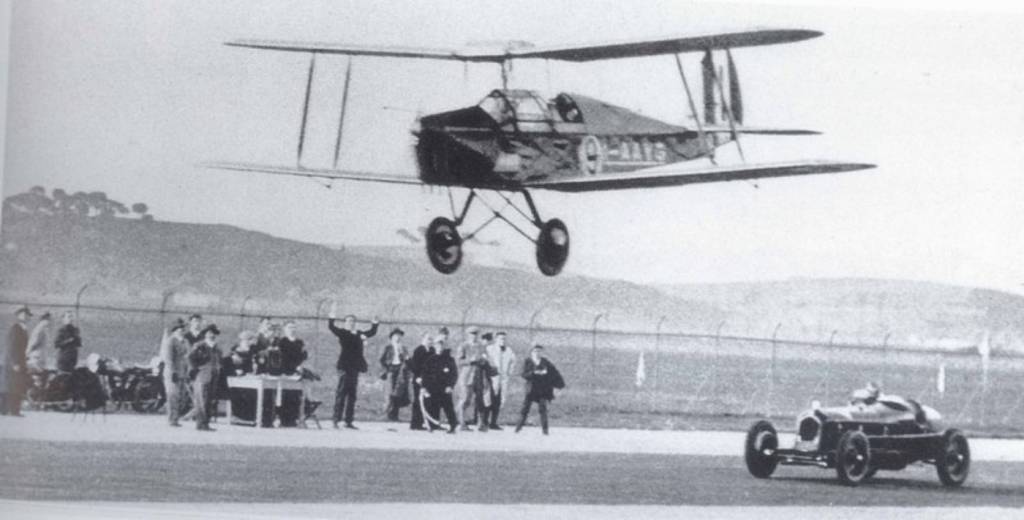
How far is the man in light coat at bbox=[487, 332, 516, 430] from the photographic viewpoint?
36.4 ft

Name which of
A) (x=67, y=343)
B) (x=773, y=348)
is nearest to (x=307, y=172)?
(x=67, y=343)

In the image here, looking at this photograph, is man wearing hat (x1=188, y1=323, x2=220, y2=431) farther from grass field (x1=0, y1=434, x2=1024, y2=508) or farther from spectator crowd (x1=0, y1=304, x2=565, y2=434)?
grass field (x1=0, y1=434, x2=1024, y2=508)

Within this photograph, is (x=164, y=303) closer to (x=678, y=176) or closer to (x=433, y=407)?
(x=433, y=407)

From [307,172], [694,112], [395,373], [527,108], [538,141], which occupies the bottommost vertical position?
[395,373]

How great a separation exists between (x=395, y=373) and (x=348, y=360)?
306 millimetres

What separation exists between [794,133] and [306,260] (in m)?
2.80

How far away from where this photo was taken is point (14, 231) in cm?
1106

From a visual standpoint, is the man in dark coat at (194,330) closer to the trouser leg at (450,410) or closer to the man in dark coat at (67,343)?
the man in dark coat at (67,343)

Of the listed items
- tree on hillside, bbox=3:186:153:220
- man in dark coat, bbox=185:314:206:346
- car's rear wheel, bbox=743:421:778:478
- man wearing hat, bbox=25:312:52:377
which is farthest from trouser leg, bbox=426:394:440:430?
man wearing hat, bbox=25:312:52:377

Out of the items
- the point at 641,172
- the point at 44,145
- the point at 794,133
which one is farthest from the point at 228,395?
the point at 794,133

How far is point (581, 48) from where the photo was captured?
10.8m

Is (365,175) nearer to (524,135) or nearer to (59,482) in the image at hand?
(524,135)

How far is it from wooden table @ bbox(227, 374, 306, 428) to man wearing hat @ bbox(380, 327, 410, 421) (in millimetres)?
480

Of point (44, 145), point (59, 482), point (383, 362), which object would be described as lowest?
point (59, 482)
